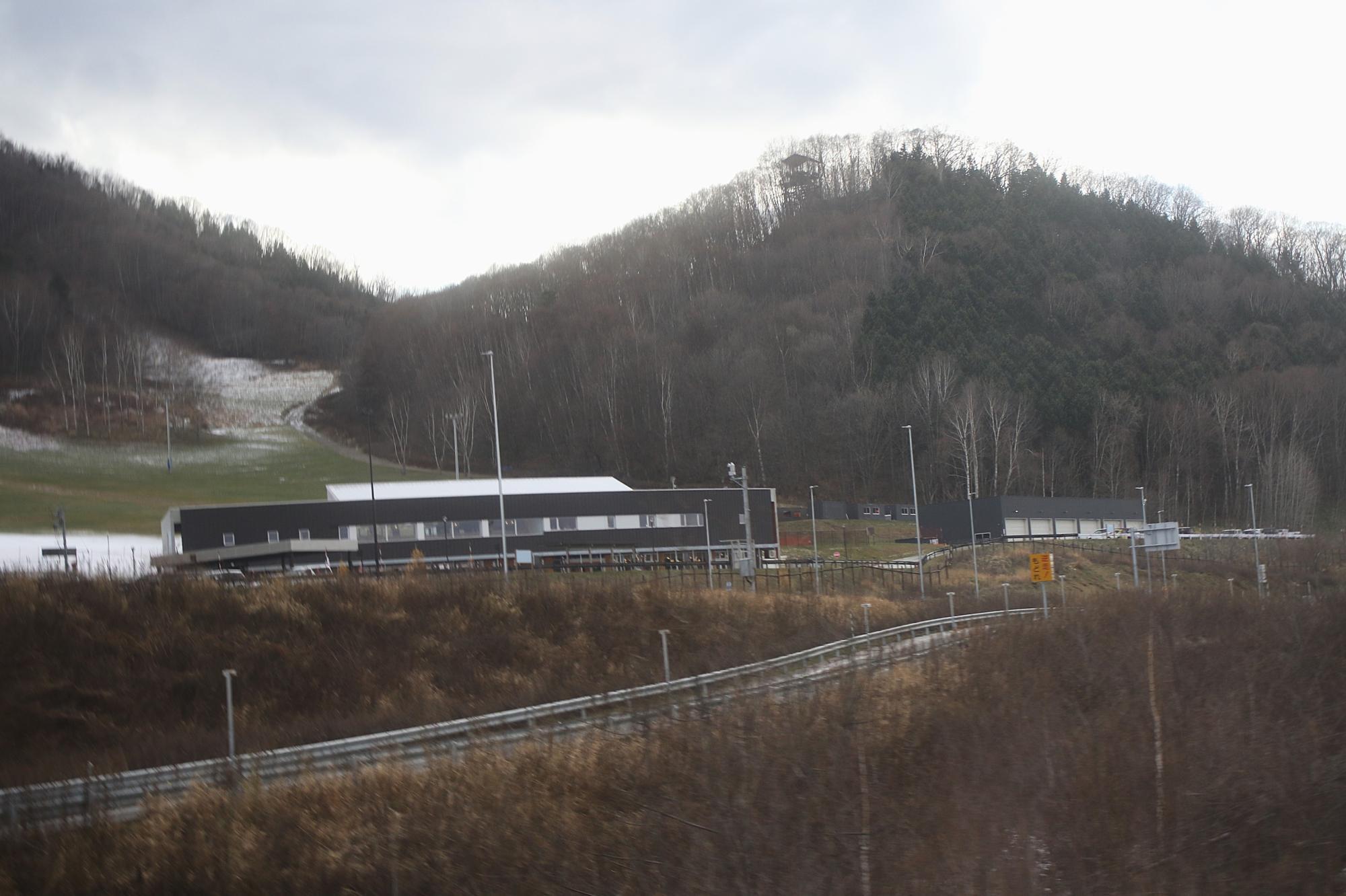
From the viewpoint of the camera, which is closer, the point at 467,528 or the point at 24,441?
the point at 467,528

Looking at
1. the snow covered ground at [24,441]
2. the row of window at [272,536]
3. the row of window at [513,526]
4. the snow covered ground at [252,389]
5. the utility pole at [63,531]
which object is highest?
the snow covered ground at [252,389]

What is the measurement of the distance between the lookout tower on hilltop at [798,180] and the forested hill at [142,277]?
236 feet

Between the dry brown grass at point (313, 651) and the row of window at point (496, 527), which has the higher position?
the row of window at point (496, 527)

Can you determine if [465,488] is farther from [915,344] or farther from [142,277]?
[142,277]

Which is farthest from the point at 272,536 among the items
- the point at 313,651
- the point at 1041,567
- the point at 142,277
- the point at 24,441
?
the point at 142,277

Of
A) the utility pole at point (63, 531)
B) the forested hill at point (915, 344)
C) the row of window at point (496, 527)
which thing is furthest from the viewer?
the forested hill at point (915, 344)

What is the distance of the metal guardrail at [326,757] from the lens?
1453 cm

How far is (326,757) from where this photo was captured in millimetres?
18156

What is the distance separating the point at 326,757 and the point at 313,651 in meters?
12.2

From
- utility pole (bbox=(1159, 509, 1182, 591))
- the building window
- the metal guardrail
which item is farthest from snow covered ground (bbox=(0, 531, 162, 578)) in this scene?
utility pole (bbox=(1159, 509, 1182, 591))

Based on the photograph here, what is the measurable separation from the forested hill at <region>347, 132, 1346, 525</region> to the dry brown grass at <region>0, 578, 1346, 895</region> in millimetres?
67870

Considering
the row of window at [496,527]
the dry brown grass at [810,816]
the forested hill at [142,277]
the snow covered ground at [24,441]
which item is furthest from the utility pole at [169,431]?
the dry brown grass at [810,816]

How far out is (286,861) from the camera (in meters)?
13.7

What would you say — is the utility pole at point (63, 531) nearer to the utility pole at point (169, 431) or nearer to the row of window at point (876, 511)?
the utility pole at point (169, 431)
